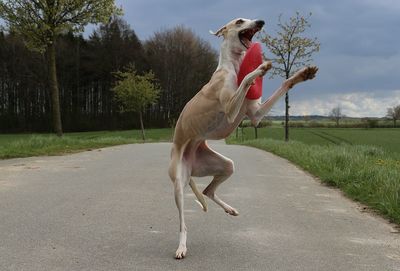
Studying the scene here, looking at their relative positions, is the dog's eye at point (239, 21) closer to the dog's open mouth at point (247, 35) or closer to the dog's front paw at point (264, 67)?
the dog's open mouth at point (247, 35)

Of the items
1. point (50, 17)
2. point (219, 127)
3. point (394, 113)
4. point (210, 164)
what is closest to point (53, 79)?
point (50, 17)

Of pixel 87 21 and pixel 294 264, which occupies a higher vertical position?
pixel 87 21

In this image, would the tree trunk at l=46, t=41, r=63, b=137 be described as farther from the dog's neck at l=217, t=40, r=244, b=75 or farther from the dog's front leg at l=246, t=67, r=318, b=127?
the dog's front leg at l=246, t=67, r=318, b=127

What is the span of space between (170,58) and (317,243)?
65378 millimetres

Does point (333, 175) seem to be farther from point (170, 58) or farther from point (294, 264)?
point (170, 58)

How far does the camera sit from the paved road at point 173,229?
4.98 metres

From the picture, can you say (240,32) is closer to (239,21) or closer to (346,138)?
(239,21)

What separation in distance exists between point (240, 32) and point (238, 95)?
67 centimetres

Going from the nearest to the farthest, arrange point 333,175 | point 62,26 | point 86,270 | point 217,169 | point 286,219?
point 86,270 < point 217,169 < point 286,219 < point 333,175 < point 62,26

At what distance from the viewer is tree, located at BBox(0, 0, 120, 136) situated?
23172 mm

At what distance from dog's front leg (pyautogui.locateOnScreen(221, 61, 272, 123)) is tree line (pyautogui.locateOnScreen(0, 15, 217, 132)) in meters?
55.7

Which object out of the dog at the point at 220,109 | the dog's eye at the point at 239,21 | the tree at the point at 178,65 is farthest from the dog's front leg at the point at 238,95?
the tree at the point at 178,65

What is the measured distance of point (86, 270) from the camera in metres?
4.66

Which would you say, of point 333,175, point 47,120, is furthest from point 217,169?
point 47,120
